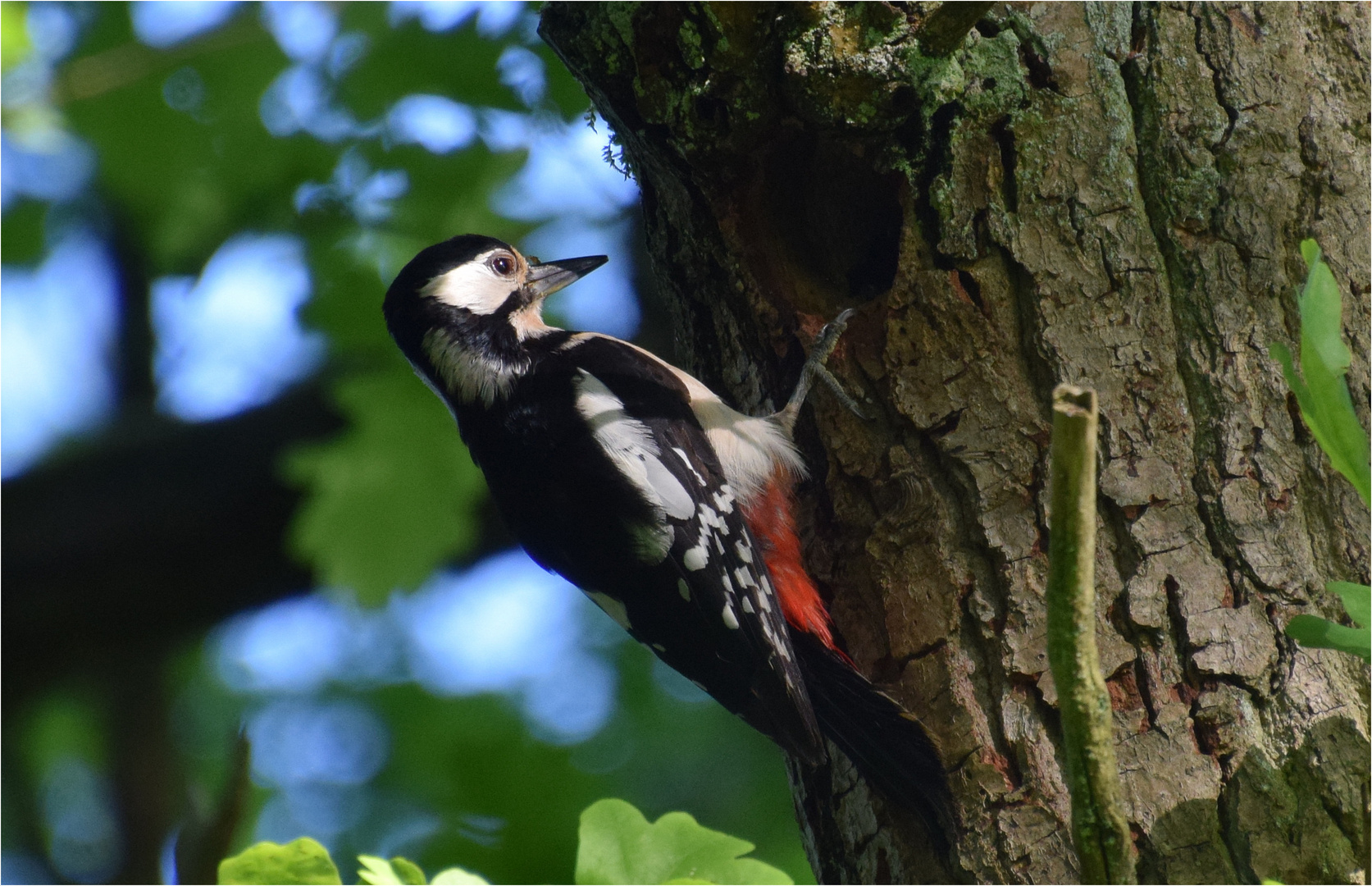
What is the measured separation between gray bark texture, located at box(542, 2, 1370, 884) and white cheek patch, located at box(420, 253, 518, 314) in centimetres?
93

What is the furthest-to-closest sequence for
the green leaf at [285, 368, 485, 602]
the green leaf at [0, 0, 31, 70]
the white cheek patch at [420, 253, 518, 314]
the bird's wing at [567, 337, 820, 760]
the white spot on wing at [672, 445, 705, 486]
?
the green leaf at [0, 0, 31, 70] < the white cheek patch at [420, 253, 518, 314] < the green leaf at [285, 368, 485, 602] < the white spot on wing at [672, 445, 705, 486] < the bird's wing at [567, 337, 820, 760]

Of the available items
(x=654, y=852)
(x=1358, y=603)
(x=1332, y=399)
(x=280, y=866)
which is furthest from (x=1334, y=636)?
(x=280, y=866)

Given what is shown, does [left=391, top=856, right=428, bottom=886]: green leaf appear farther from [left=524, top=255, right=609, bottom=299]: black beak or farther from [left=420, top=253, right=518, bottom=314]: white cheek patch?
[left=524, top=255, right=609, bottom=299]: black beak

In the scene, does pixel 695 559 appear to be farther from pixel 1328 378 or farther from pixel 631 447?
pixel 1328 378

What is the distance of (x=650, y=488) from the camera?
8.79 feet

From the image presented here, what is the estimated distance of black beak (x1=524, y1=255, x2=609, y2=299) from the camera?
3369 millimetres

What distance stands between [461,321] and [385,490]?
519 mm

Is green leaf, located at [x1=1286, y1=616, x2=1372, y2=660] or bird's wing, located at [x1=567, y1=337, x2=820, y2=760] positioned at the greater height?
bird's wing, located at [x1=567, y1=337, x2=820, y2=760]

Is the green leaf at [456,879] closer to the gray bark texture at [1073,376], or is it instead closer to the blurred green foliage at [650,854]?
the blurred green foliage at [650,854]

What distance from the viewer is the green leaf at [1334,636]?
1152mm

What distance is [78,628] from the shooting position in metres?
3.88

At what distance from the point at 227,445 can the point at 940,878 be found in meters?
2.87

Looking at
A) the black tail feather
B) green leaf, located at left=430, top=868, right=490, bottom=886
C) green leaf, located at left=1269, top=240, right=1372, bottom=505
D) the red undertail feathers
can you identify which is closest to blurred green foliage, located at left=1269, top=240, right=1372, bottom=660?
green leaf, located at left=1269, top=240, right=1372, bottom=505

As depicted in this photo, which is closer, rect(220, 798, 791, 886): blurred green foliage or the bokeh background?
rect(220, 798, 791, 886): blurred green foliage
